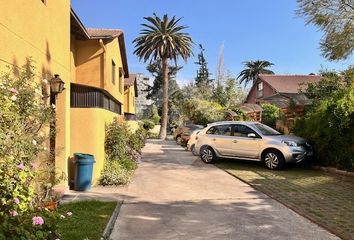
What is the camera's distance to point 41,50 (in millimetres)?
8648

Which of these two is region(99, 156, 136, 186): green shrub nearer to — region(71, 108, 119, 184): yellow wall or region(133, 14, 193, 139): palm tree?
region(71, 108, 119, 184): yellow wall

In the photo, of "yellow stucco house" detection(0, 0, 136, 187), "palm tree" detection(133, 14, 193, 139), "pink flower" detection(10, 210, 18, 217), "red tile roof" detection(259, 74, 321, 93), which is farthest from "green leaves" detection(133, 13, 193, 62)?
"pink flower" detection(10, 210, 18, 217)

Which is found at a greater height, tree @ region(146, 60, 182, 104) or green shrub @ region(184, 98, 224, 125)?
tree @ region(146, 60, 182, 104)

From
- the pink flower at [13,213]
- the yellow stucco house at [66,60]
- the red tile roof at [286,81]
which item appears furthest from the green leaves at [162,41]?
the pink flower at [13,213]

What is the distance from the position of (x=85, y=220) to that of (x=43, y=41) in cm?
408

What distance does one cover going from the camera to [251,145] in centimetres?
1483

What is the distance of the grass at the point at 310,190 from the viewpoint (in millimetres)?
A: 7432

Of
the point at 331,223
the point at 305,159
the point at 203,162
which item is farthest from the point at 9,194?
the point at 203,162

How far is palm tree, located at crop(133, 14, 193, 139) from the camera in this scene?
41.4 m

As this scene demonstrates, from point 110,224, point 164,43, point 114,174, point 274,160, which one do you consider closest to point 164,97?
point 164,43

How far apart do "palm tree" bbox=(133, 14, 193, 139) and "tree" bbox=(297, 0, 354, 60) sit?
2665 cm

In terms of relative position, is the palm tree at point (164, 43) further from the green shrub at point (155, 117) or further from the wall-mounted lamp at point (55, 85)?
the wall-mounted lamp at point (55, 85)

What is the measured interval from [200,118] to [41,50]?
28743mm

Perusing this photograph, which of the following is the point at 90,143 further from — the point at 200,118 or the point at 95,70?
the point at 200,118
